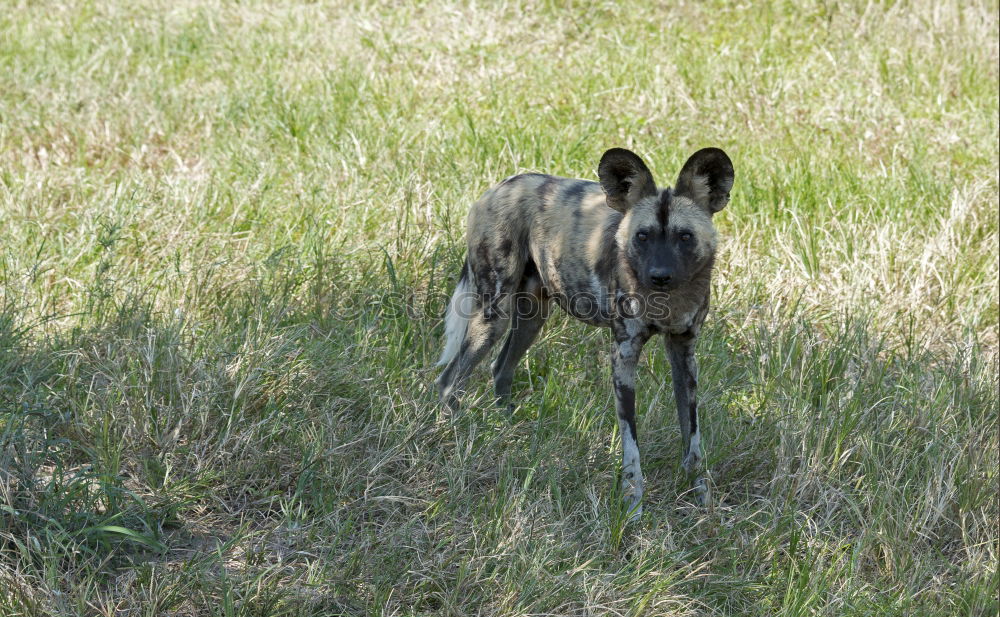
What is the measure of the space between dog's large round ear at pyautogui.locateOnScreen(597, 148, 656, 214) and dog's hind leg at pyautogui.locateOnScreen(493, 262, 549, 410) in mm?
662

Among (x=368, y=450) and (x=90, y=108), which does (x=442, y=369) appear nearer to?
(x=368, y=450)

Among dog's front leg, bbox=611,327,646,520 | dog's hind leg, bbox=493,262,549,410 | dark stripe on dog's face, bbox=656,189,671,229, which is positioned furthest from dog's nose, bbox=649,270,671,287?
dog's hind leg, bbox=493,262,549,410

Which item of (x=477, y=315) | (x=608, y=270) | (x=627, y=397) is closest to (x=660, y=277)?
(x=608, y=270)

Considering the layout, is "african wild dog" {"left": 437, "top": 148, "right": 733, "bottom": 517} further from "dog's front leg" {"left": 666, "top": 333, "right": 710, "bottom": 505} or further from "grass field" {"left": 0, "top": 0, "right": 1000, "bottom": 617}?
"grass field" {"left": 0, "top": 0, "right": 1000, "bottom": 617}

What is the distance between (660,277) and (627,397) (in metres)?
0.48

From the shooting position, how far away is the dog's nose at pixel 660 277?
9.75 feet

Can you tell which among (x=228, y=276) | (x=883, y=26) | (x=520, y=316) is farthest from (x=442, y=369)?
(x=883, y=26)

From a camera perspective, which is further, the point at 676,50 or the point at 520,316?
the point at 676,50

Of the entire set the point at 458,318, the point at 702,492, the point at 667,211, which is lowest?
the point at 702,492

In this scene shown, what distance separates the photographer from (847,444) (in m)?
3.55

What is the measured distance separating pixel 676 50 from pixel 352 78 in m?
2.08

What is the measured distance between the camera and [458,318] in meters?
3.79

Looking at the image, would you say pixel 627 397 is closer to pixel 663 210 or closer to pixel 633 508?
pixel 633 508

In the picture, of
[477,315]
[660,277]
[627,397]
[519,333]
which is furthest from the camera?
[519,333]
